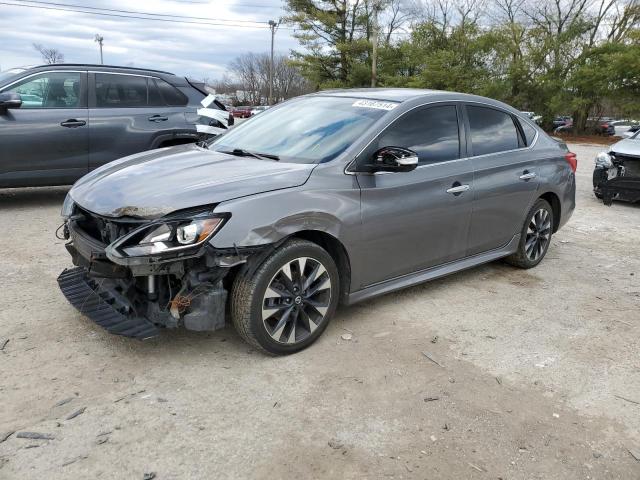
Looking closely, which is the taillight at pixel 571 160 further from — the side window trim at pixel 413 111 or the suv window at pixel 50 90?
the suv window at pixel 50 90

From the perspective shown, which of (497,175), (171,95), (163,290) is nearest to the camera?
(163,290)

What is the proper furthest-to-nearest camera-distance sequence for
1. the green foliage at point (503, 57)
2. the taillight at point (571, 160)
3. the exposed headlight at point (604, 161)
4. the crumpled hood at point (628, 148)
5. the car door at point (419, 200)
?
1. the green foliage at point (503, 57)
2. the exposed headlight at point (604, 161)
3. the crumpled hood at point (628, 148)
4. the taillight at point (571, 160)
5. the car door at point (419, 200)

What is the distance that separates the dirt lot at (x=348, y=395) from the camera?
253cm

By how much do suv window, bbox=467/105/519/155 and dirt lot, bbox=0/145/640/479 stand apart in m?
1.28

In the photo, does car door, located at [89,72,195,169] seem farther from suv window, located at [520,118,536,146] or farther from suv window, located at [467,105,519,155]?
suv window, located at [520,118,536,146]

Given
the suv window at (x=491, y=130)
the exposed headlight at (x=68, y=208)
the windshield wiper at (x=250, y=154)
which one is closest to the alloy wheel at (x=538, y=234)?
the suv window at (x=491, y=130)

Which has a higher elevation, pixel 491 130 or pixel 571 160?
pixel 491 130

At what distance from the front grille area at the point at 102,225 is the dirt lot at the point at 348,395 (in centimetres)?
67

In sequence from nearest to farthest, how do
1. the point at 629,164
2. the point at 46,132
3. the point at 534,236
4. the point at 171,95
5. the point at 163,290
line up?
the point at 163,290, the point at 534,236, the point at 46,132, the point at 171,95, the point at 629,164

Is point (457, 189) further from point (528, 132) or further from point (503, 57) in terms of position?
point (503, 57)

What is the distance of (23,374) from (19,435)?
0.60 meters

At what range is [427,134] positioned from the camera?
13.8 ft

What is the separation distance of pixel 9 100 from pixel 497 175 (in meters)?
5.35

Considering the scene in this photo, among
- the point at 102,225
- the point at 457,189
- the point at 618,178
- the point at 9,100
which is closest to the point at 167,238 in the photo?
the point at 102,225
